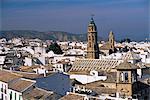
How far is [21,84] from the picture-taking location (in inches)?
441

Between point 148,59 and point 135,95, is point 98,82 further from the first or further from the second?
point 148,59

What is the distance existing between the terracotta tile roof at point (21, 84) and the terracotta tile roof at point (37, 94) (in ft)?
0.98

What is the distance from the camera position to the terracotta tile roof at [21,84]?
1076 centimetres

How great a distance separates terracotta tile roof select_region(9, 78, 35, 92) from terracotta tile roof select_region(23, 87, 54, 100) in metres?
0.30

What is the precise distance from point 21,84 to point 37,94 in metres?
1.27

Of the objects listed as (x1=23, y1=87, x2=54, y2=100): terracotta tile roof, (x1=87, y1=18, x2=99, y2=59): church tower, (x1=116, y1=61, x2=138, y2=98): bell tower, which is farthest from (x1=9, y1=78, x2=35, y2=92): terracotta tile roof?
(x1=87, y1=18, x2=99, y2=59): church tower

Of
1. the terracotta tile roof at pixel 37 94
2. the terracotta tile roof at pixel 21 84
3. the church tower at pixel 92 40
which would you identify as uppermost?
the church tower at pixel 92 40

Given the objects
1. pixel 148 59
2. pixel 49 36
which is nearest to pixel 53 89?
pixel 148 59

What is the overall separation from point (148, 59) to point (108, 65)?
508cm

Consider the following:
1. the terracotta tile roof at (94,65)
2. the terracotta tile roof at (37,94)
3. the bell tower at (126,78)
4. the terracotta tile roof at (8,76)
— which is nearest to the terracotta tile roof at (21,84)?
the terracotta tile roof at (37,94)

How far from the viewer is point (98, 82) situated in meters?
15.0

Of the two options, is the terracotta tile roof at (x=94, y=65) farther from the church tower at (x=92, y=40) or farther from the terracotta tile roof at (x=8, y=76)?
the terracotta tile roof at (x=8, y=76)

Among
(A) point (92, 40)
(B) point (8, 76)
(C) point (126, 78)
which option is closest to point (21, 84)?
(B) point (8, 76)

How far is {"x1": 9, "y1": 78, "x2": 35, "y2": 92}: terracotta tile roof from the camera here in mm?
10758
